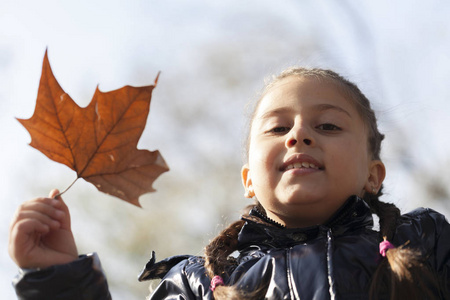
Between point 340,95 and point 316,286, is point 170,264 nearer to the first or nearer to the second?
point 316,286

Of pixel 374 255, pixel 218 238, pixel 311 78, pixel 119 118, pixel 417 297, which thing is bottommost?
pixel 417 297

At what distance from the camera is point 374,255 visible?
82.3 inches

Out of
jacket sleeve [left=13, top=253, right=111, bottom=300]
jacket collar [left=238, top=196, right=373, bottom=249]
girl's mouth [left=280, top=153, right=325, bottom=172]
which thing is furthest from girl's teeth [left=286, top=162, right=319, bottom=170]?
jacket sleeve [left=13, top=253, right=111, bottom=300]

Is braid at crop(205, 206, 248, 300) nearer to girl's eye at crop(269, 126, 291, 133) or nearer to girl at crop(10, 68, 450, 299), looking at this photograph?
girl at crop(10, 68, 450, 299)

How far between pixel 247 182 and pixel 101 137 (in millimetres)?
1071

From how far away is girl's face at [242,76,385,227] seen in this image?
7.39 feet

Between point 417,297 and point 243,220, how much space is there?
2.94ft

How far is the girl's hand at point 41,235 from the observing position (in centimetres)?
189

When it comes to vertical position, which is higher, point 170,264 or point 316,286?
point 170,264

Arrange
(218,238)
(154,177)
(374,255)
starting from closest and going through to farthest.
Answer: (154,177)
(374,255)
(218,238)

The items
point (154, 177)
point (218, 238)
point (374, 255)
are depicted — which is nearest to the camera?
point (154, 177)

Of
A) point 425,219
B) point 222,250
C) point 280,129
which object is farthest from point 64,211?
point 425,219

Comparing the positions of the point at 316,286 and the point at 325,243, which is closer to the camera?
the point at 316,286

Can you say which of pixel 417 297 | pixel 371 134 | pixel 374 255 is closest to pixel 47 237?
pixel 374 255
